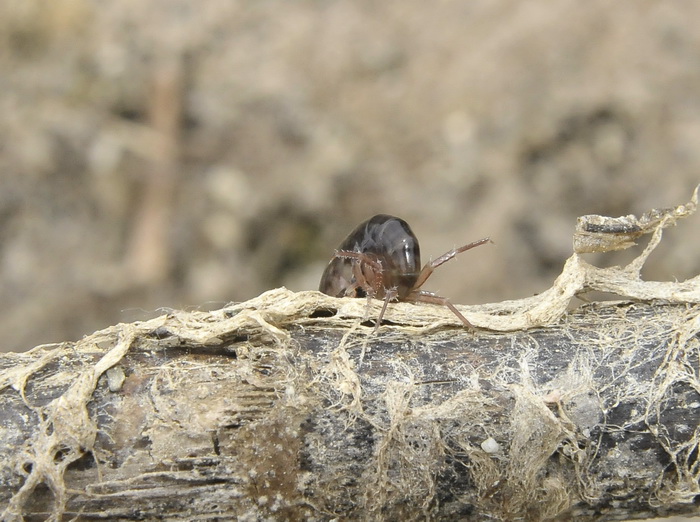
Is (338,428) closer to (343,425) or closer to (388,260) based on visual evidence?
(343,425)

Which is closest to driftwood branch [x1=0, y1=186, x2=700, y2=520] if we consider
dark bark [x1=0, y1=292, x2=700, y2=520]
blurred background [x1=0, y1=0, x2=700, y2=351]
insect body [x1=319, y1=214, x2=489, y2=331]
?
dark bark [x1=0, y1=292, x2=700, y2=520]

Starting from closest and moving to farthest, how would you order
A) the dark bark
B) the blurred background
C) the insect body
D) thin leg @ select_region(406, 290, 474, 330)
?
the dark bark < thin leg @ select_region(406, 290, 474, 330) < the insect body < the blurred background

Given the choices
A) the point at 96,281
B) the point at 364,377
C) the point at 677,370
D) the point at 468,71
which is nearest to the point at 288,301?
the point at 364,377

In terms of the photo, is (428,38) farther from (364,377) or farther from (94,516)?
(94,516)

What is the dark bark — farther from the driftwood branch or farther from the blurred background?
the blurred background

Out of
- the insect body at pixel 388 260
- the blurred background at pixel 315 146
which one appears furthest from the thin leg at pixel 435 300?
the blurred background at pixel 315 146

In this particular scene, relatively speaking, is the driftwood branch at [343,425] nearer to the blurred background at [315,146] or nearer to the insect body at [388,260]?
the insect body at [388,260]
